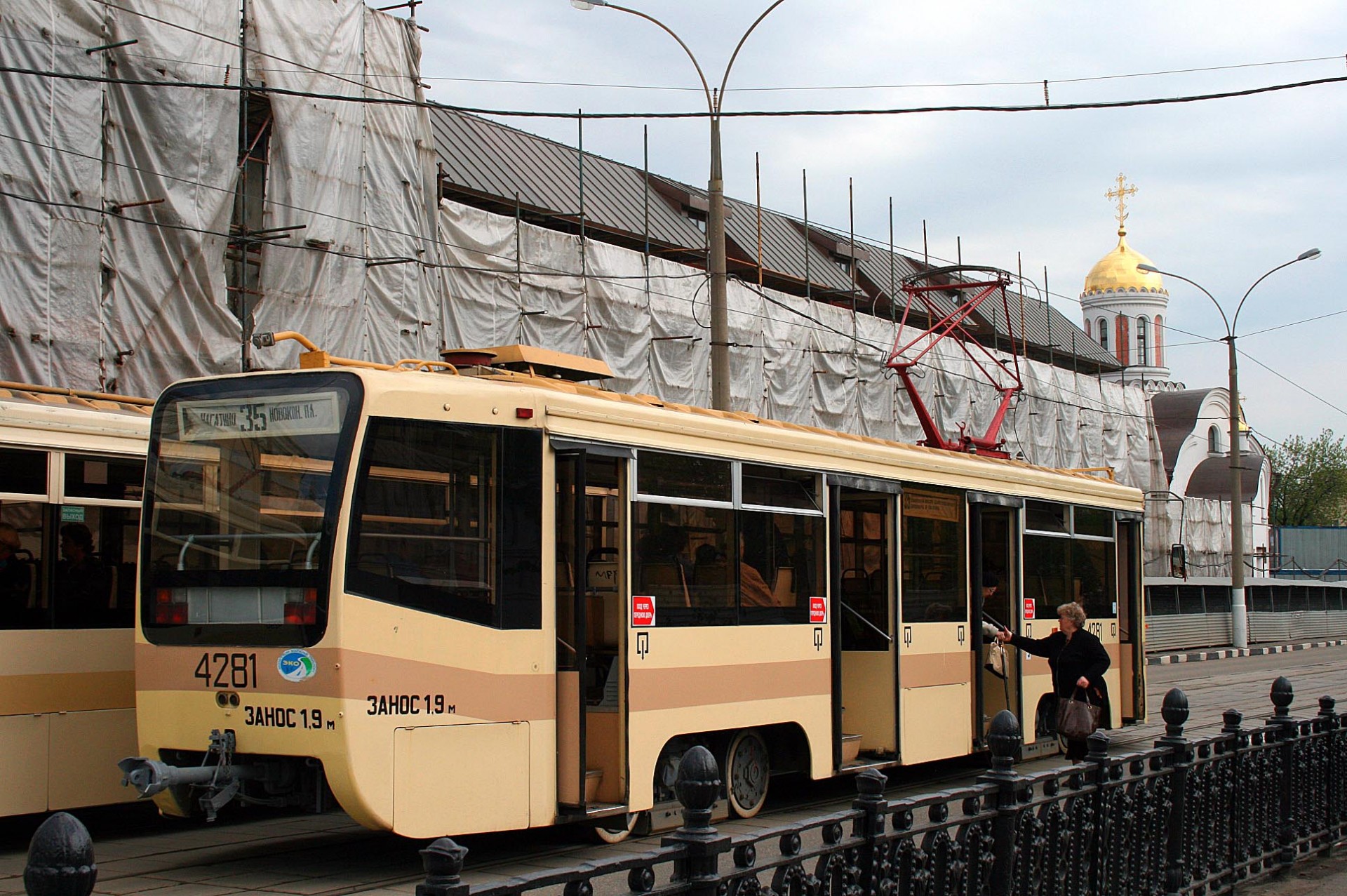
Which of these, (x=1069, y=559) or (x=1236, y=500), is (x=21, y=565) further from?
(x=1236, y=500)

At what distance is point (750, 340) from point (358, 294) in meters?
12.5

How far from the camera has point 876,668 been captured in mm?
11688

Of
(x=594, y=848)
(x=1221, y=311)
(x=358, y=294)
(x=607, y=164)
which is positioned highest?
(x=607, y=164)

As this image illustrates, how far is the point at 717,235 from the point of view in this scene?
16109 mm

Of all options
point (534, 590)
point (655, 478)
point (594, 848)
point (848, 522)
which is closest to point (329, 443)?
point (534, 590)

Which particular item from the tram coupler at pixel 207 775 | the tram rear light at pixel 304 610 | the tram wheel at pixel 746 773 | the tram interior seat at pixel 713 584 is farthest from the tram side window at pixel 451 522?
the tram wheel at pixel 746 773

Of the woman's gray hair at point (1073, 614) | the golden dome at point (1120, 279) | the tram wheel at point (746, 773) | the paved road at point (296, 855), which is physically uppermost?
the golden dome at point (1120, 279)

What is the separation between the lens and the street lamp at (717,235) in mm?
15352

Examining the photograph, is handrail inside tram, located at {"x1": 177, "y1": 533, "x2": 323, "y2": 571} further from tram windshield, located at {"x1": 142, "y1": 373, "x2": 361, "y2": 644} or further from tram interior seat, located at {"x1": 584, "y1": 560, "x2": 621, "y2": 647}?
tram interior seat, located at {"x1": 584, "y1": 560, "x2": 621, "y2": 647}

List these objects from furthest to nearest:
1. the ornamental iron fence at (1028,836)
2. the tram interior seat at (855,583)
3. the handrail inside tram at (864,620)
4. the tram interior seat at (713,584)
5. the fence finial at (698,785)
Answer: the tram interior seat at (855,583) < the handrail inside tram at (864,620) < the tram interior seat at (713,584) < the fence finial at (698,785) < the ornamental iron fence at (1028,836)

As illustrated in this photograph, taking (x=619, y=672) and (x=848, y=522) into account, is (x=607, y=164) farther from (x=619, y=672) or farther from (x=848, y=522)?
(x=619, y=672)

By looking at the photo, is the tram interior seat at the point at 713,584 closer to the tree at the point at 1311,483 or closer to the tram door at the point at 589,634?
the tram door at the point at 589,634

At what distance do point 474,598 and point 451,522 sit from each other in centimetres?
43

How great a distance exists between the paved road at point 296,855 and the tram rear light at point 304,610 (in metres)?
1.39
